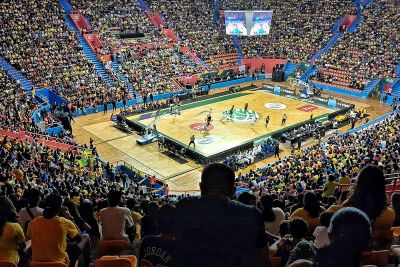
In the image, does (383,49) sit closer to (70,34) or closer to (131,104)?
(131,104)

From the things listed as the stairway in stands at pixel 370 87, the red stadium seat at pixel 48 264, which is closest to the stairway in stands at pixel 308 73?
the stairway in stands at pixel 370 87

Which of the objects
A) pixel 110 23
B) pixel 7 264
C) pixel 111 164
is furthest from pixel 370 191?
pixel 110 23

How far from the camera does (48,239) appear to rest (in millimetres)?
5984

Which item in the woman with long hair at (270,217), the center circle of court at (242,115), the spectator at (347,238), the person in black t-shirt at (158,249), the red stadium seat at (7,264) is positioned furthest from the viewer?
the center circle of court at (242,115)

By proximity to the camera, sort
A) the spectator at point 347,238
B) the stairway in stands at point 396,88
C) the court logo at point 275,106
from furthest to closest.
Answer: the stairway in stands at point 396,88
the court logo at point 275,106
the spectator at point 347,238

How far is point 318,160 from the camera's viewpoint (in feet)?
77.8

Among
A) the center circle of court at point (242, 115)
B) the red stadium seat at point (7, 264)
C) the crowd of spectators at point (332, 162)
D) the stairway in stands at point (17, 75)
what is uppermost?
the red stadium seat at point (7, 264)

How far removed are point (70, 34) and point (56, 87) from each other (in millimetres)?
8066

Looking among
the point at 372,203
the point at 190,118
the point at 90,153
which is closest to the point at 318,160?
the point at 90,153

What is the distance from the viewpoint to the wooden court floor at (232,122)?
32.1 metres

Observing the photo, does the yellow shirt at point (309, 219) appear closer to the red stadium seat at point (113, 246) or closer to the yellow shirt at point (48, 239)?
the red stadium seat at point (113, 246)

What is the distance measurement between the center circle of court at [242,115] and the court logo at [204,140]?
4.87 meters

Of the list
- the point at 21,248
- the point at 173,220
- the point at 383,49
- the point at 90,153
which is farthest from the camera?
the point at 383,49

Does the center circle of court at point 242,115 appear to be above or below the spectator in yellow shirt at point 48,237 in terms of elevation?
below
